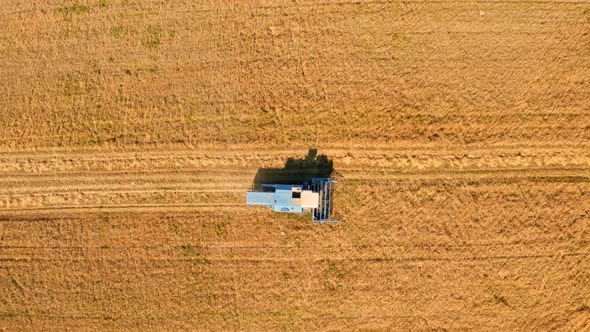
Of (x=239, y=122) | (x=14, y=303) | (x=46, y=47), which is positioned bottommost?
(x=14, y=303)

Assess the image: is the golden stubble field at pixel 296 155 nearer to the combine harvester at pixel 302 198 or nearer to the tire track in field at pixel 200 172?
the tire track in field at pixel 200 172

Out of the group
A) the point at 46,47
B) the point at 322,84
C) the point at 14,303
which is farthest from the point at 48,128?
the point at 322,84

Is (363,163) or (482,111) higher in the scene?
(482,111)

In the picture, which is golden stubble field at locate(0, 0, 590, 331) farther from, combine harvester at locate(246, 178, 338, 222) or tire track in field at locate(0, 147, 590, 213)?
combine harvester at locate(246, 178, 338, 222)

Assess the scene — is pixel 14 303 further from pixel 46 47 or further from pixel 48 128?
pixel 46 47

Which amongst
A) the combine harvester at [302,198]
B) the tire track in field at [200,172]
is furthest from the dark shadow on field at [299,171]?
the combine harvester at [302,198]

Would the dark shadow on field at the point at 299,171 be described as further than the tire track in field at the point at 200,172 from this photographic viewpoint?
Yes

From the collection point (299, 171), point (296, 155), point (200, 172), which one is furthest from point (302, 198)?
point (200, 172)
